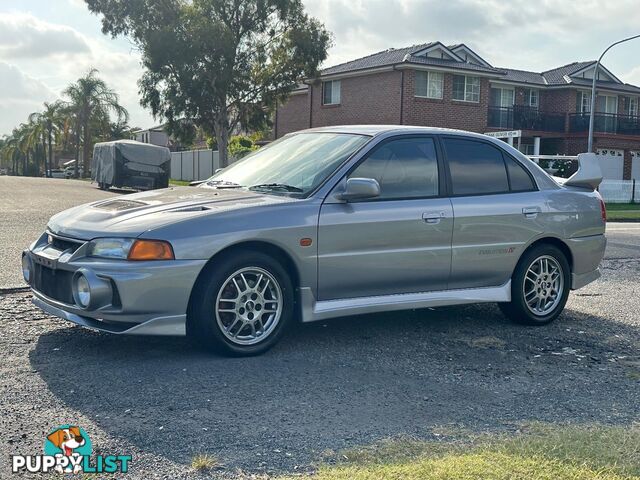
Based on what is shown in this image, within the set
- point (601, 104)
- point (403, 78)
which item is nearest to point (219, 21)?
point (403, 78)

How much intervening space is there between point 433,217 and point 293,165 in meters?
1.21

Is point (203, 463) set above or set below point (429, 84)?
below

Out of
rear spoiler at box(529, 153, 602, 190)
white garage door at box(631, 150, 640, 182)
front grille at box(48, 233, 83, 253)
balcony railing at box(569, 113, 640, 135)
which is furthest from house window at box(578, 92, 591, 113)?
front grille at box(48, 233, 83, 253)

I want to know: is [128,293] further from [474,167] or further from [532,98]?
[532,98]

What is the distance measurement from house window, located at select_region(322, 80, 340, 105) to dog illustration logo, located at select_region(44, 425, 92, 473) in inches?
1381

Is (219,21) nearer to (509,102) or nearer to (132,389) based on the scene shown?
(509,102)

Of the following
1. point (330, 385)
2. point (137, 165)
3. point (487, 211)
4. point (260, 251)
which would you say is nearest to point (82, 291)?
point (260, 251)

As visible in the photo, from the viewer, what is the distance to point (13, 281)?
307 inches

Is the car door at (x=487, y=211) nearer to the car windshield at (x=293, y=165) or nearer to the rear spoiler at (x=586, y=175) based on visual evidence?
the rear spoiler at (x=586, y=175)

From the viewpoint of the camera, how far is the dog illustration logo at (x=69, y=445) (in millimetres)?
3412

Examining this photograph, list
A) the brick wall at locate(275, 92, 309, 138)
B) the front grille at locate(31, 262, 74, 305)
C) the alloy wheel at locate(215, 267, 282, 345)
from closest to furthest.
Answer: the front grille at locate(31, 262, 74, 305)
the alloy wheel at locate(215, 267, 282, 345)
the brick wall at locate(275, 92, 309, 138)

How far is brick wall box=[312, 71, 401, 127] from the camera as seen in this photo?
34469mm

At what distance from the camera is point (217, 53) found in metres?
32.5

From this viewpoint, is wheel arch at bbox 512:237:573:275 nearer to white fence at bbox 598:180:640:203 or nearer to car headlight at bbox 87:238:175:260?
car headlight at bbox 87:238:175:260
